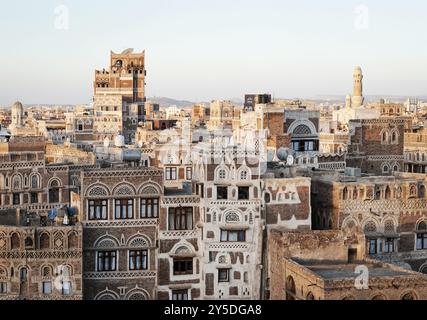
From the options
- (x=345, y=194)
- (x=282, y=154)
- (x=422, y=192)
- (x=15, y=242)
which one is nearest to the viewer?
(x=15, y=242)

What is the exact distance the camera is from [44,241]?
34500 millimetres

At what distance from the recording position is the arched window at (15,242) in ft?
112

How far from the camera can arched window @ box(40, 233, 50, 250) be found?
34406 millimetres

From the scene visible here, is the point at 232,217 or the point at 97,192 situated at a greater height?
the point at 97,192

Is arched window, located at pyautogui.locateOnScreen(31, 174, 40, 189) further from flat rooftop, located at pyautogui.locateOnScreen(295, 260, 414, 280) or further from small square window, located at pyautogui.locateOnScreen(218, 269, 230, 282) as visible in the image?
flat rooftop, located at pyautogui.locateOnScreen(295, 260, 414, 280)

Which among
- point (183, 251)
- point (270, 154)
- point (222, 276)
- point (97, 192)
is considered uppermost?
point (270, 154)

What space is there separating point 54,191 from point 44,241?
13.5 meters

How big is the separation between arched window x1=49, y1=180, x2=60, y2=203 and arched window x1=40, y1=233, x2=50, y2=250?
1301 cm

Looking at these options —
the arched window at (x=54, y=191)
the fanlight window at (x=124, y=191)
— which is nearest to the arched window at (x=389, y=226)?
the fanlight window at (x=124, y=191)

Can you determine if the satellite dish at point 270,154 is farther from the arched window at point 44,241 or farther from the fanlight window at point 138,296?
the arched window at point 44,241

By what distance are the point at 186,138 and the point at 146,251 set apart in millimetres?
24187

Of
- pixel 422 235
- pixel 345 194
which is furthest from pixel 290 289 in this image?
pixel 422 235

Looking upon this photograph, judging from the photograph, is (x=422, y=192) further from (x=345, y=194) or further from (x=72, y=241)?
(x=72, y=241)

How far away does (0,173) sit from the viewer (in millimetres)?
45625
